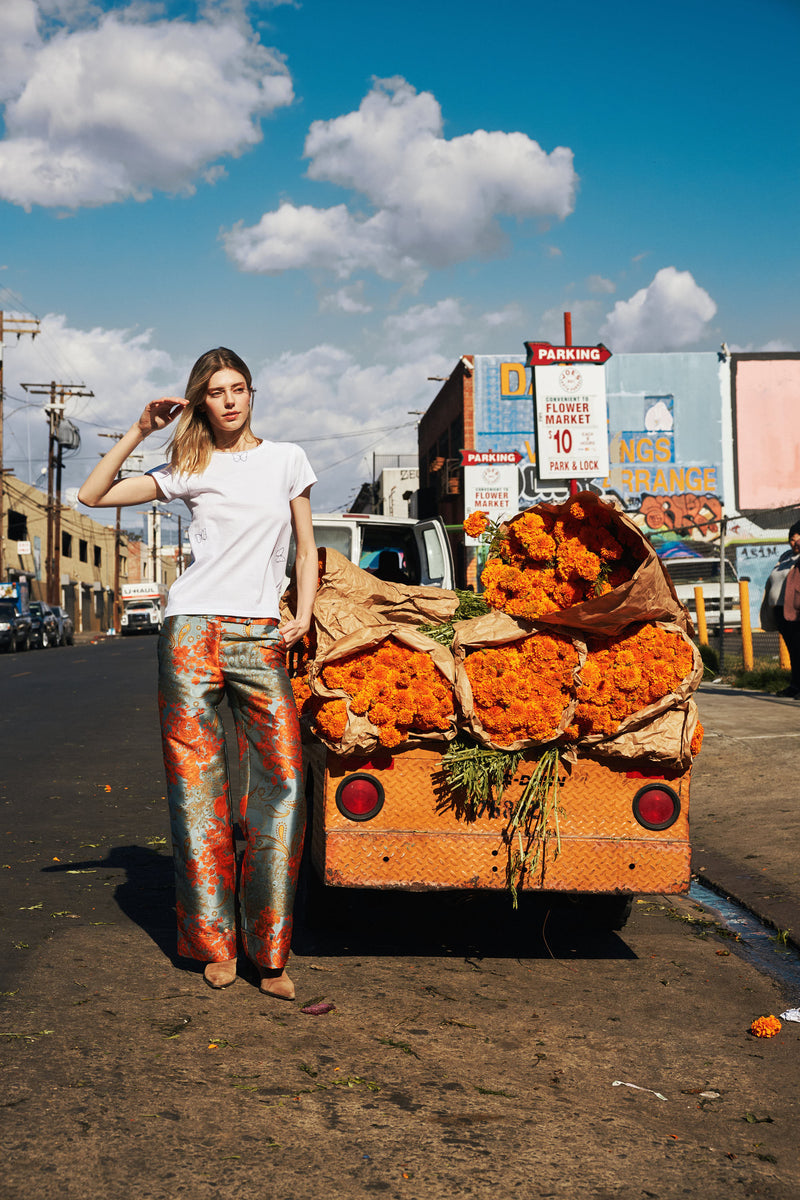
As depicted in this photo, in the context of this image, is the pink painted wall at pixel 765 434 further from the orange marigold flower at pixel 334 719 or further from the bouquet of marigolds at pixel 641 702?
the orange marigold flower at pixel 334 719

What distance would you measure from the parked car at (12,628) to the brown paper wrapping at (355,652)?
119 feet

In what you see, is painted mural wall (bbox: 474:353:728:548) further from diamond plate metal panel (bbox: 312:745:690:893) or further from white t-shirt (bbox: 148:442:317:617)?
white t-shirt (bbox: 148:442:317:617)

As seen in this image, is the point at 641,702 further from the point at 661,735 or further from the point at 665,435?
the point at 665,435

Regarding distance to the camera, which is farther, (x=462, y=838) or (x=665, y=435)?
(x=665, y=435)

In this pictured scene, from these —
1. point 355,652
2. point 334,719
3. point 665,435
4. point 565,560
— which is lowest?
point 334,719

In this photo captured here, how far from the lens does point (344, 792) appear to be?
4.23 m

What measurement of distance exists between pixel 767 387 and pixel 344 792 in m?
35.5

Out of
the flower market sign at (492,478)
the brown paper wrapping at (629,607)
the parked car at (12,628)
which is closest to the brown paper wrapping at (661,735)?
the brown paper wrapping at (629,607)

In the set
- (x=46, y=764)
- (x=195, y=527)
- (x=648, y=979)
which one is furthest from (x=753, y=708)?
(x=195, y=527)

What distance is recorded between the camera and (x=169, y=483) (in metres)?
3.99

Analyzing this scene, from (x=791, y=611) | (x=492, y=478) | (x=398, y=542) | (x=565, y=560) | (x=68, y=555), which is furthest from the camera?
(x=68, y=555)

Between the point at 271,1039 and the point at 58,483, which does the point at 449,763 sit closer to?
the point at 271,1039

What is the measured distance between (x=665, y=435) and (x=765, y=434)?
3377mm

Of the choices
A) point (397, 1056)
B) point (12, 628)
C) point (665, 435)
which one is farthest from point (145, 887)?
point (12, 628)
